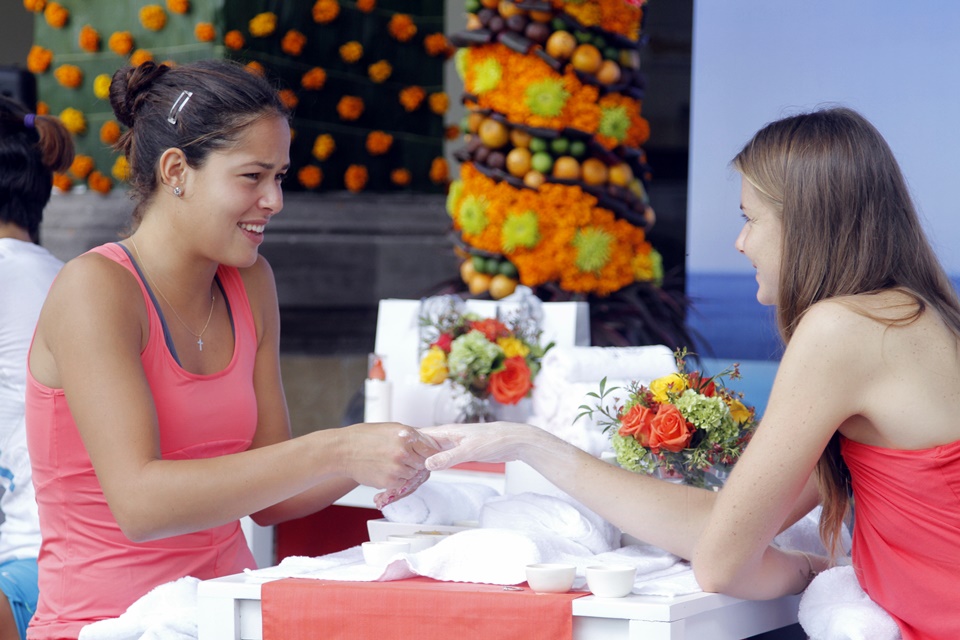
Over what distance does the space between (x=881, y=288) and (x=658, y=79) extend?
2.78 meters

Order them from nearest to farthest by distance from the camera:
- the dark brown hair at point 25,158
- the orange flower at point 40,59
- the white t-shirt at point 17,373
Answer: the white t-shirt at point 17,373, the dark brown hair at point 25,158, the orange flower at point 40,59

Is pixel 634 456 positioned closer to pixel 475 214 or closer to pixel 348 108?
pixel 475 214

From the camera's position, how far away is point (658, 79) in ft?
14.1

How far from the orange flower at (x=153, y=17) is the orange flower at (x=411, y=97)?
3.13 feet

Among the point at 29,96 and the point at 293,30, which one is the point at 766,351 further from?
the point at 29,96

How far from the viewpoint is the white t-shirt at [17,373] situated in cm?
225

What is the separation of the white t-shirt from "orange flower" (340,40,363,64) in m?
2.30

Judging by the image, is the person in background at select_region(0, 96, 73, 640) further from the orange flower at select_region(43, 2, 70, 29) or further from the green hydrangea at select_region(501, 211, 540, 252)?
the orange flower at select_region(43, 2, 70, 29)

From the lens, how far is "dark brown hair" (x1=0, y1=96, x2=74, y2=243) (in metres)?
2.56

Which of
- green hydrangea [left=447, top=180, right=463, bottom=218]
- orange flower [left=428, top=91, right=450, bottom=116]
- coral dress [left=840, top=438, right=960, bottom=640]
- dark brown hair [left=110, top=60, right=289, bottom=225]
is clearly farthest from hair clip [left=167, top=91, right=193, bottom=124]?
orange flower [left=428, top=91, right=450, bottom=116]

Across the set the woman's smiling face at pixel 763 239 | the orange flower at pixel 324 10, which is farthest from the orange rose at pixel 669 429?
the orange flower at pixel 324 10

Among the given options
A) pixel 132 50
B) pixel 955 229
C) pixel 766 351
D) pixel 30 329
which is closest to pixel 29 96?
pixel 132 50

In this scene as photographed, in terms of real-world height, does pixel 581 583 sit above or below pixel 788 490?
below

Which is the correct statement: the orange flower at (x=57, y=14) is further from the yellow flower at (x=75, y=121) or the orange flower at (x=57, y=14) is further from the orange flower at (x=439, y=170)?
the orange flower at (x=439, y=170)
